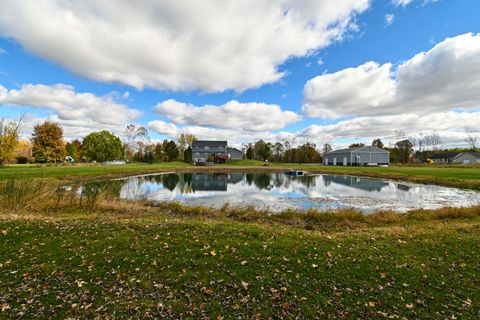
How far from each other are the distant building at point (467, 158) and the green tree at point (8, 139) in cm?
12266

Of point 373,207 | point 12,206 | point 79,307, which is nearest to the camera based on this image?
point 79,307

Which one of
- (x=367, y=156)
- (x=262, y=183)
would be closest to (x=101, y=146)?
(x=262, y=183)

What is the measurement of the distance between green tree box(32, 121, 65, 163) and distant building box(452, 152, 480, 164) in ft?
410

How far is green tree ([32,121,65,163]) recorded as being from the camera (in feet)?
158

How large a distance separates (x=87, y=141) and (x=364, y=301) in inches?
2837

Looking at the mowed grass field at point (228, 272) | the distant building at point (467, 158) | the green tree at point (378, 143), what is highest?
the green tree at point (378, 143)

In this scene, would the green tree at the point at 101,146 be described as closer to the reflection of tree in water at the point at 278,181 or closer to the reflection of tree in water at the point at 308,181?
the reflection of tree in water at the point at 278,181

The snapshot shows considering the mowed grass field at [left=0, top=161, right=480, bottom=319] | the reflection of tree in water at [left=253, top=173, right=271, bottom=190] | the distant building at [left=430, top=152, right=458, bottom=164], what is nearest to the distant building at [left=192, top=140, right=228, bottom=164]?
the reflection of tree in water at [left=253, top=173, right=271, bottom=190]

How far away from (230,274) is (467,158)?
4464 inches

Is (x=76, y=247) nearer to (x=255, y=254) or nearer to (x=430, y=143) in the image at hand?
(x=255, y=254)

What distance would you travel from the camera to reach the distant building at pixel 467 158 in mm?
79125

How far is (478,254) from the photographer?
590cm

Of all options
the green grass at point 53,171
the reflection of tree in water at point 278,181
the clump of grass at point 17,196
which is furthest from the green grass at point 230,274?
the reflection of tree in water at point 278,181

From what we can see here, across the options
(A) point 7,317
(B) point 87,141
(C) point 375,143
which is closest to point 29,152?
(B) point 87,141
